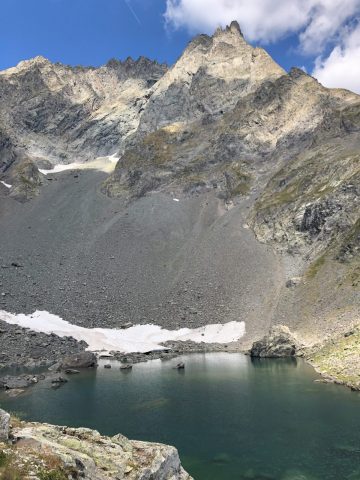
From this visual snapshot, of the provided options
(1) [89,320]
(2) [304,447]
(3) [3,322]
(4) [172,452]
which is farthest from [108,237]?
(4) [172,452]

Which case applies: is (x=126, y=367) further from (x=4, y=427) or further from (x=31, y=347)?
(x=4, y=427)

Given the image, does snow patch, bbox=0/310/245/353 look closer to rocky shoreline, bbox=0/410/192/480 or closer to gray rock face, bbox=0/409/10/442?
rocky shoreline, bbox=0/410/192/480

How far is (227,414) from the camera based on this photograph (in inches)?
1681

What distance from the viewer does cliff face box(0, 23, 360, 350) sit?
8719cm

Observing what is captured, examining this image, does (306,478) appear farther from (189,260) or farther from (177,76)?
(177,76)

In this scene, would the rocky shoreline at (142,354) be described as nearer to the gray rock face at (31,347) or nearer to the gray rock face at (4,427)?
the gray rock face at (31,347)

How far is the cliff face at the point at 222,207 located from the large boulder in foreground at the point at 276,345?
2785mm

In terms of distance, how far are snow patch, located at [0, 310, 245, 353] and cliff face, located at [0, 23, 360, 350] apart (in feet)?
7.74

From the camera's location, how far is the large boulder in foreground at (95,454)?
643 inches

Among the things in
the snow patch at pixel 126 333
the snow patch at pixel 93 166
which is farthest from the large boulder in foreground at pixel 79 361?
the snow patch at pixel 93 166

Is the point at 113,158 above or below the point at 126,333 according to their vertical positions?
above

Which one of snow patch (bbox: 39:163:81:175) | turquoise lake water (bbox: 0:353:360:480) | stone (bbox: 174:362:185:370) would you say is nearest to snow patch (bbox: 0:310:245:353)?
stone (bbox: 174:362:185:370)

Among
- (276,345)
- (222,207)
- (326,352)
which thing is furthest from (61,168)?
(326,352)

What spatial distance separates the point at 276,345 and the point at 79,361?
32.3 m
